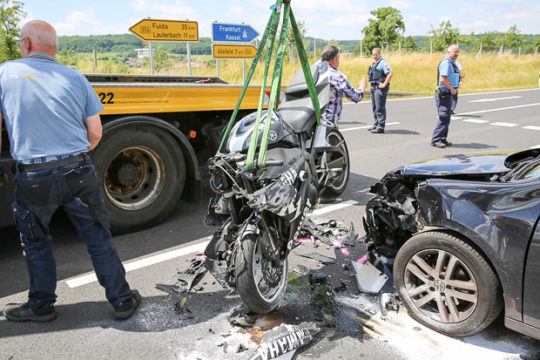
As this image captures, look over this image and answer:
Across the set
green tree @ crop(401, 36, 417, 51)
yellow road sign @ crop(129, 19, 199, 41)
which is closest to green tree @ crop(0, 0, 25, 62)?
yellow road sign @ crop(129, 19, 199, 41)

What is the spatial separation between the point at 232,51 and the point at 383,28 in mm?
50571

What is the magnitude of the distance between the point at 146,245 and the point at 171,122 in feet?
4.61

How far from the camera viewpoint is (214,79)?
7.18 m

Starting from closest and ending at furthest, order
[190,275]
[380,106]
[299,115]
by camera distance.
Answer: [190,275]
[299,115]
[380,106]

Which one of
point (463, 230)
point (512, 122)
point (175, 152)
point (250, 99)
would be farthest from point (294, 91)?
point (512, 122)

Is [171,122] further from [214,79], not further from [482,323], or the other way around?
[482,323]

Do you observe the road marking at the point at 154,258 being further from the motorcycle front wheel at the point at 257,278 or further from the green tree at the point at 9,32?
the green tree at the point at 9,32

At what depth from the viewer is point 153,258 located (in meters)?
4.06

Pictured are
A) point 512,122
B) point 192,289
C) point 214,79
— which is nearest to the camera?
point 192,289

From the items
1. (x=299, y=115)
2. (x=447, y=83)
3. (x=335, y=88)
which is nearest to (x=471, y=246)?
(x=299, y=115)

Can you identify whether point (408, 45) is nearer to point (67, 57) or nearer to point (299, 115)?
point (67, 57)

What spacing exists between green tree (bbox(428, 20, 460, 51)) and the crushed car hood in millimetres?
50638

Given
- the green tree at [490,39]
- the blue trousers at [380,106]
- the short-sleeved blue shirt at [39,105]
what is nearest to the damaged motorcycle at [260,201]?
the short-sleeved blue shirt at [39,105]

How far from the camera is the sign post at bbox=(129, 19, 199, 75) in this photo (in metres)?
11.7
